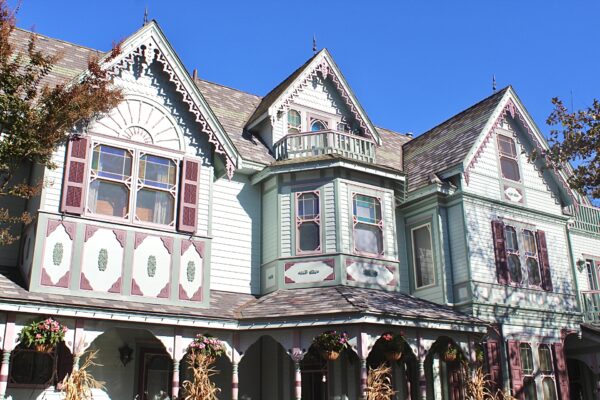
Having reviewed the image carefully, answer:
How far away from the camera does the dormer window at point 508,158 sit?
927 inches

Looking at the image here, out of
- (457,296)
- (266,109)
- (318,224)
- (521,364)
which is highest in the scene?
(266,109)

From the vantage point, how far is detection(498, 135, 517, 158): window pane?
933 inches

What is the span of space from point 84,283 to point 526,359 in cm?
1368

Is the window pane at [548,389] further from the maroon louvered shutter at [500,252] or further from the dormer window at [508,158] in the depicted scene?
the dormer window at [508,158]

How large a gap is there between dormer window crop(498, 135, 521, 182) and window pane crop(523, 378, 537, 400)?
6790 mm

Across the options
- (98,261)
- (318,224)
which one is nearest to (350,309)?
(318,224)

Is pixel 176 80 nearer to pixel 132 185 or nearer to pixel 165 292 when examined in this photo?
pixel 132 185

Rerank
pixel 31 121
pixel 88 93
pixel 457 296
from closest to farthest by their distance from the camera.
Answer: pixel 31 121 → pixel 88 93 → pixel 457 296

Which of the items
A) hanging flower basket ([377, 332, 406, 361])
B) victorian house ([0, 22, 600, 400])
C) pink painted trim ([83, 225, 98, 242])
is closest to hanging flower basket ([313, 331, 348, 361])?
victorian house ([0, 22, 600, 400])

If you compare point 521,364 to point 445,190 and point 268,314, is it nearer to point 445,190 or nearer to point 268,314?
point 445,190

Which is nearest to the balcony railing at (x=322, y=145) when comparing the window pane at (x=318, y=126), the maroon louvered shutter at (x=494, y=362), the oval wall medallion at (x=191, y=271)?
the window pane at (x=318, y=126)

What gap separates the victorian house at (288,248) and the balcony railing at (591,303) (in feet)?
0.36

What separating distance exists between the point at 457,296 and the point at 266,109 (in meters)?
8.27

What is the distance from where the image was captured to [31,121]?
13742mm
